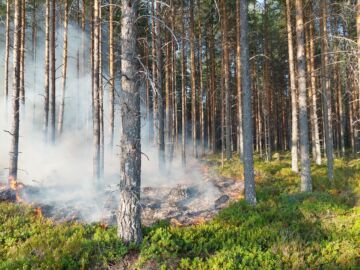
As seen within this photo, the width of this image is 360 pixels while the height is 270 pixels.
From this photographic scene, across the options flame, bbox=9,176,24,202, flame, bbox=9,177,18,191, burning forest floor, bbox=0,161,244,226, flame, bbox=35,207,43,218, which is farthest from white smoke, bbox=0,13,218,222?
flame, bbox=35,207,43,218

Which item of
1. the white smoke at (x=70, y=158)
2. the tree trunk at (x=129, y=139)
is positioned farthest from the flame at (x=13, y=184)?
the tree trunk at (x=129, y=139)

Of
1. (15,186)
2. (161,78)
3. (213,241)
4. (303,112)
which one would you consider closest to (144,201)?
(213,241)

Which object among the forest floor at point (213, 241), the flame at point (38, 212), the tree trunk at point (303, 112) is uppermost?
the tree trunk at point (303, 112)

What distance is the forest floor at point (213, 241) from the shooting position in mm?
6383

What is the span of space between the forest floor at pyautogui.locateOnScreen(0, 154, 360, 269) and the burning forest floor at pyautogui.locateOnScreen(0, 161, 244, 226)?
0.62m

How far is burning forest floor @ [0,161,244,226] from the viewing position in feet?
30.4

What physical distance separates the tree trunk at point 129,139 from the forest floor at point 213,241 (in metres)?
0.49

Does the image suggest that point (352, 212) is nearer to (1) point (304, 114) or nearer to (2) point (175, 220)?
(1) point (304, 114)

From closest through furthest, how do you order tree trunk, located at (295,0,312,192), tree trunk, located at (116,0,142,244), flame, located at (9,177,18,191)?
tree trunk, located at (116,0,142,244) < flame, located at (9,177,18,191) < tree trunk, located at (295,0,312,192)

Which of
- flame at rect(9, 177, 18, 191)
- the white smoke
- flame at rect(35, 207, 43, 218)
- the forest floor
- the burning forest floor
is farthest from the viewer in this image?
the white smoke

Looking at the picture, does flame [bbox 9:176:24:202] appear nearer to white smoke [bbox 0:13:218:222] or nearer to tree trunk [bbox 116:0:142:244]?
white smoke [bbox 0:13:218:222]

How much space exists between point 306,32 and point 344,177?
951 centimetres

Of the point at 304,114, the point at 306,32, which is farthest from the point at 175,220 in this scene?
the point at 306,32

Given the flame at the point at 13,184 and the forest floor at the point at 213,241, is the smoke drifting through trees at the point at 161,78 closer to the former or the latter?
the flame at the point at 13,184
